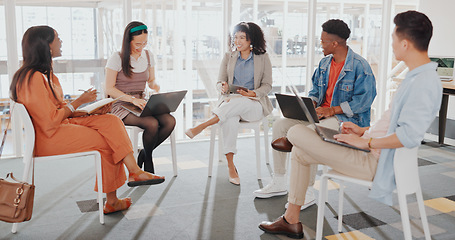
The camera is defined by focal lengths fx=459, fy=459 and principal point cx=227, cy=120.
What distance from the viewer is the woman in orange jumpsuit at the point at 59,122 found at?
2.52 meters

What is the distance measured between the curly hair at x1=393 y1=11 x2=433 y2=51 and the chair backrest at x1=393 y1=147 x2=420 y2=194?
464 millimetres

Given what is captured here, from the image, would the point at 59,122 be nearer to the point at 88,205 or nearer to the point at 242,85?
the point at 88,205

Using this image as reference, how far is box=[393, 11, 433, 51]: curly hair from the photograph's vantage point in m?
2.00

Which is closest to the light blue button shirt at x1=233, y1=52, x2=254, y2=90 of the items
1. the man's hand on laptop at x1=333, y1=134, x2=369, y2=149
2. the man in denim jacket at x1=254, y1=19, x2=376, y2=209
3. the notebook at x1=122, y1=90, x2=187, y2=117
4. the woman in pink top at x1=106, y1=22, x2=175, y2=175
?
the notebook at x1=122, y1=90, x2=187, y2=117

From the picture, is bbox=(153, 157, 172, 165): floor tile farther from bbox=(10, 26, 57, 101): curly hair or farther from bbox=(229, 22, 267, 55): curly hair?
bbox=(10, 26, 57, 101): curly hair

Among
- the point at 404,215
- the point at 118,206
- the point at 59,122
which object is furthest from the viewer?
the point at 118,206

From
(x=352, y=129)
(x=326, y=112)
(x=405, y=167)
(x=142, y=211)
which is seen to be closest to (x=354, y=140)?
(x=405, y=167)

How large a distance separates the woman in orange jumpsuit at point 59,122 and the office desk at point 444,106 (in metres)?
3.05

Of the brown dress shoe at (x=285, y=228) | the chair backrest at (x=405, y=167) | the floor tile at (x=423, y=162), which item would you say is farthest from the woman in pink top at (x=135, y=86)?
the floor tile at (x=423, y=162)

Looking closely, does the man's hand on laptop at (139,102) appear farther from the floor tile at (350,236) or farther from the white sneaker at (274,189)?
the floor tile at (350,236)

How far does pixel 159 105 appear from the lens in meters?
3.40

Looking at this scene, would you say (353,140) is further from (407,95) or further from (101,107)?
(101,107)

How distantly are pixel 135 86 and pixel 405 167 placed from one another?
2232 mm

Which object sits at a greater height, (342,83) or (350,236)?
(342,83)
